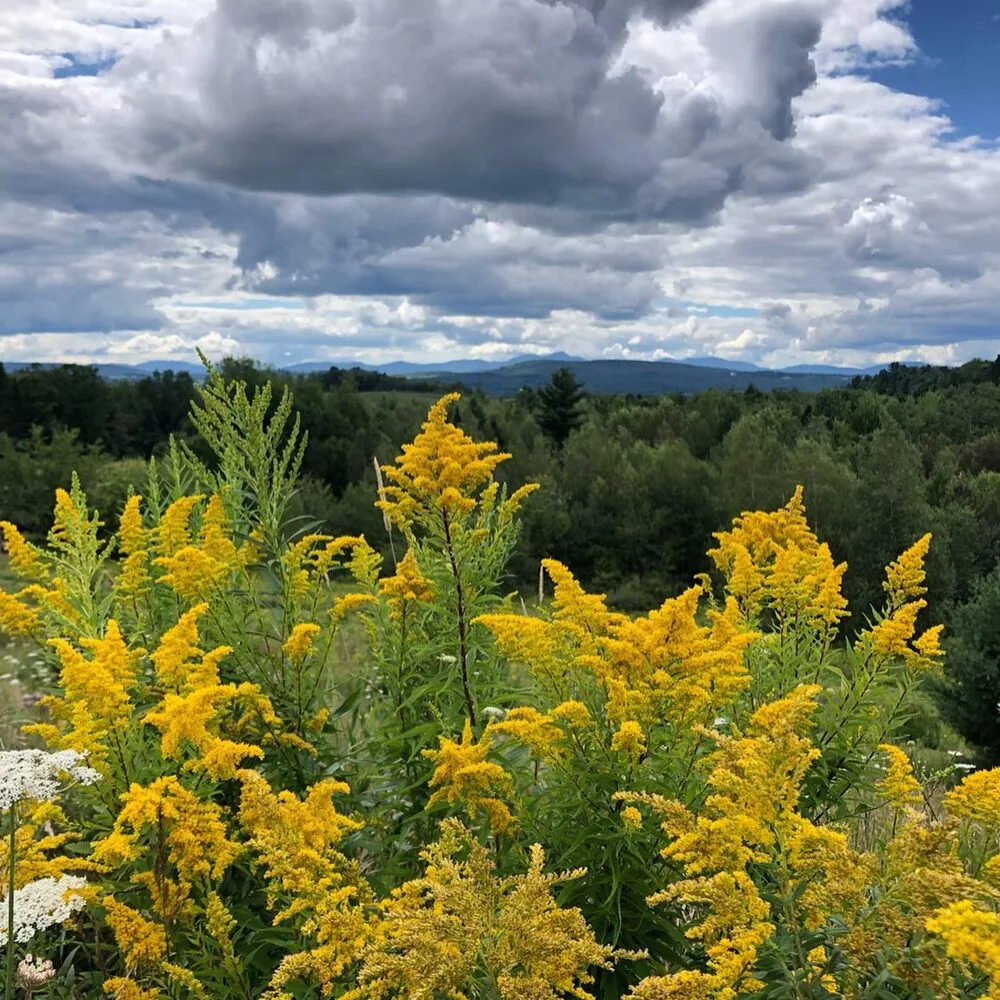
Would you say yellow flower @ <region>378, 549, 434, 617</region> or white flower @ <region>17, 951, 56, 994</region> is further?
yellow flower @ <region>378, 549, 434, 617</region>

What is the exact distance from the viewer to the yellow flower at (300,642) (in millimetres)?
3033

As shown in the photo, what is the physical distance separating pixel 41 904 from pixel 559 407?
7572 centimetres

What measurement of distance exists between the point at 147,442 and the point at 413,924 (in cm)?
6976

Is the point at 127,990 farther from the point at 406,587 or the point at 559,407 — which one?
the point at 559,407

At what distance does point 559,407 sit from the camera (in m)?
77.1

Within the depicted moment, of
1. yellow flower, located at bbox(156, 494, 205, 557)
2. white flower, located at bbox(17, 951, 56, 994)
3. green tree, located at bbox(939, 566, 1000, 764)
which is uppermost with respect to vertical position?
yellow flower, located at bbox(156, 494, 205, 557)

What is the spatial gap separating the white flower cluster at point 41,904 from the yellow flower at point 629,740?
1660 mm

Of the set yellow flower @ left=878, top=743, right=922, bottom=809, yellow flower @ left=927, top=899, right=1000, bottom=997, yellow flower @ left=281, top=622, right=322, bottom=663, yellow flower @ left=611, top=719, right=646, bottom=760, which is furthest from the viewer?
yellow flower @ left=281, top=622, right=322, bottom=663

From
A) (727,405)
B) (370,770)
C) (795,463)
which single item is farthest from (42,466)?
(727,405)

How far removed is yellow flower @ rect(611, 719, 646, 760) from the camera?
2.50m

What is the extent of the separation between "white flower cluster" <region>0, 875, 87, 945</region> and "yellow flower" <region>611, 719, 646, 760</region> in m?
1.66

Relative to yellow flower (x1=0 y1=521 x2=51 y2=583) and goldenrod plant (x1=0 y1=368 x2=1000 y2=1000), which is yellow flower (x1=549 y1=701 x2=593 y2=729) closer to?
goldenrod plant (x1=0 y1=368 x2=1000 y2=1000)

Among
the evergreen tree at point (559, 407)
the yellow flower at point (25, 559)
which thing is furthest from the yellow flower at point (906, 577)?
the evergreen tree at point (559, 407)

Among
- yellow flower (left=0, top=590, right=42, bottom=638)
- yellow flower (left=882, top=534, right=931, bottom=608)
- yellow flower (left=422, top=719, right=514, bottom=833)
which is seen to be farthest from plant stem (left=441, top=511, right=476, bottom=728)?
yellow flower (left=882, top=534, right=931, bottom=608)
